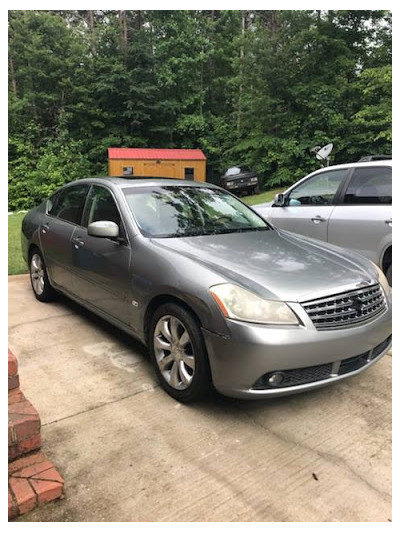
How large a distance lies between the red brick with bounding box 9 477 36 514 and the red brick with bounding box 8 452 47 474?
0.04 meters

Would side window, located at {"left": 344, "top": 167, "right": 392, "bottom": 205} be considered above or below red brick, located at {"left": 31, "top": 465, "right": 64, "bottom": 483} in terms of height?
above

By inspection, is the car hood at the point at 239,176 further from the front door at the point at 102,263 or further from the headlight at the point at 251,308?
the headlight at the point at 251,308

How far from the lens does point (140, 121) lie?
2703 centimetres

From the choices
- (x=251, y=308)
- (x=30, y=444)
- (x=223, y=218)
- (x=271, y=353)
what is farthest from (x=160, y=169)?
(x=30, y=444)

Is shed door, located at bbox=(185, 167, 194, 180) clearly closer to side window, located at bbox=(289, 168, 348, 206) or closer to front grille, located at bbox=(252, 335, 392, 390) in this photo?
side window, located at bbox=(289, 168, 348, 206)

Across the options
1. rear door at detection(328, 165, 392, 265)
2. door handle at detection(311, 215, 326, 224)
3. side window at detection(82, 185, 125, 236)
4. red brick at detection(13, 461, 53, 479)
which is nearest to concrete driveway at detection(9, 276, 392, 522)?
red brick at detection(13, 461, 53, 479)

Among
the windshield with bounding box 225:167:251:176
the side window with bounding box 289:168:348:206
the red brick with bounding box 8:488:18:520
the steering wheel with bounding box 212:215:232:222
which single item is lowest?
the red brick with bounding box 8:488:18:520

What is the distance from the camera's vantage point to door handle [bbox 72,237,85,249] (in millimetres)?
3969

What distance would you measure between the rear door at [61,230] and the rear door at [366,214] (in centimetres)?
296

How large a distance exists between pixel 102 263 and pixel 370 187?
325cm
